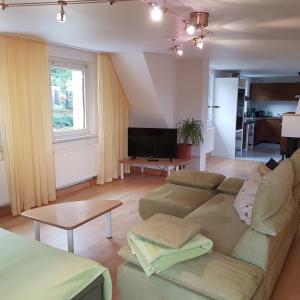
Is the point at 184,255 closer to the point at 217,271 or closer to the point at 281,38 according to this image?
the point at 217,271

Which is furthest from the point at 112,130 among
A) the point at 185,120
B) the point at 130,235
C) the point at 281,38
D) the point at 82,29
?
the point at 130,235

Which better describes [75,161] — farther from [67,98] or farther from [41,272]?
[41,272]

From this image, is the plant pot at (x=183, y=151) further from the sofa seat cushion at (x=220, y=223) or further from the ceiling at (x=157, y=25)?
the sofa seat cushion at (x=220, y=223)

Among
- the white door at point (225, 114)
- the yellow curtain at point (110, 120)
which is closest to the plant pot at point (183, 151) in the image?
the yellow curtain at point (110, 120)

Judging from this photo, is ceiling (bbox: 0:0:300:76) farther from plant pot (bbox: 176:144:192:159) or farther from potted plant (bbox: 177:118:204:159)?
plant pot (bbox: 176:144:192:159)

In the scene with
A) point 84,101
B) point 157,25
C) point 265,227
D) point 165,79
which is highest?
point 157,25

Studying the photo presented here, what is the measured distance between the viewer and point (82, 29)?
10.0ft

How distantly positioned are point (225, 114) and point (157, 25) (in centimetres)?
494

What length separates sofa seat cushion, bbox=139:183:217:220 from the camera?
2.87m

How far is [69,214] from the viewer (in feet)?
8.79

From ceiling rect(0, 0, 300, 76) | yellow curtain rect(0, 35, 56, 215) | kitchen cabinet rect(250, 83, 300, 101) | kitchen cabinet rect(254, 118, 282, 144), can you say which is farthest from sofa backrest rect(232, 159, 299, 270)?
kitchen cabinet rect(250, 83, 300, 101)

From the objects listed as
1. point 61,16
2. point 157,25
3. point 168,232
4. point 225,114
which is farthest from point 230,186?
point 225,114

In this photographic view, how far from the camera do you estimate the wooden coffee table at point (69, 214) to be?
2.47 m

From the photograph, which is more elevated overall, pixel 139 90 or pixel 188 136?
pixel 139 90
